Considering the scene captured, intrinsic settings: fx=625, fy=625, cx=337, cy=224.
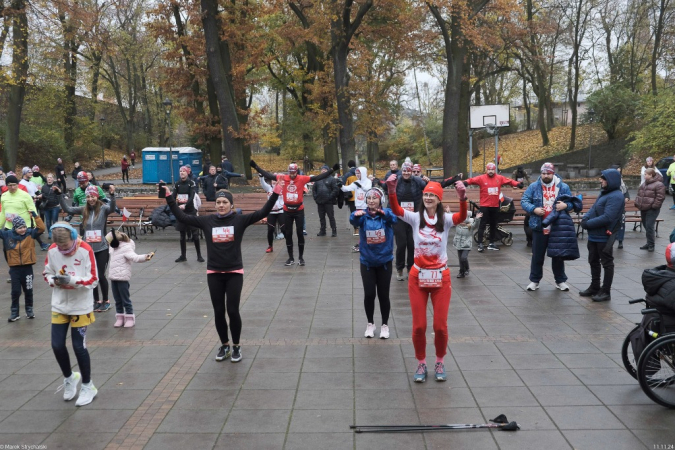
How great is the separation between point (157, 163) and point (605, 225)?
29.6 meters

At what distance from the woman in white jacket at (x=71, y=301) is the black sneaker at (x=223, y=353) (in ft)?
4.53

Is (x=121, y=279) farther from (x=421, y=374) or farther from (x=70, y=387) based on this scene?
(x=421, y=374)

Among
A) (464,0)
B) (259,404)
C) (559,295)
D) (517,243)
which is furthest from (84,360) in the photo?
(464,0)

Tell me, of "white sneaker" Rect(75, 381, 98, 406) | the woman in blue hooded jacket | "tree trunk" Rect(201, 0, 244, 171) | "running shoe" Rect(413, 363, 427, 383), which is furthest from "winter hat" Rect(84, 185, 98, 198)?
"tree trunk" Rect(201, 0, 244, 171)

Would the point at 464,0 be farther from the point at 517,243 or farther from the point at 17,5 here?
the point at 17,5

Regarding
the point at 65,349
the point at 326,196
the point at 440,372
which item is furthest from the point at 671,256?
the point at 326,196

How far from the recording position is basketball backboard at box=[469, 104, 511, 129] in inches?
1220

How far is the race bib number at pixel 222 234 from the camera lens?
256 inches

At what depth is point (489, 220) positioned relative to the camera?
44.9ft

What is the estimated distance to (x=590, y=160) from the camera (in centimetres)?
3594

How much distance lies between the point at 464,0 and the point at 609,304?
1621cm

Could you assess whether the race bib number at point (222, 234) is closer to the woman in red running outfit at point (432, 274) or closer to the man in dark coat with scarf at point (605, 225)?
the woman in red running outfit at point (432, 274)

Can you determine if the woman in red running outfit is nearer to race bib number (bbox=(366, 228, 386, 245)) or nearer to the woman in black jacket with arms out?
race bib number (bbox=(366, 228, 386, 245))

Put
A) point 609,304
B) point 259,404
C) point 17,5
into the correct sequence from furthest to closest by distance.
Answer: point 17,5 < point 609,304 < point 259,404
